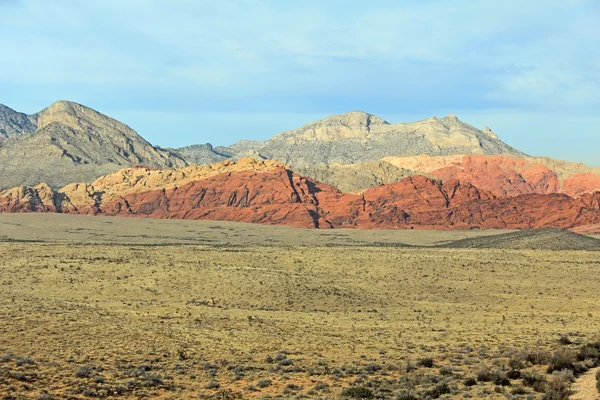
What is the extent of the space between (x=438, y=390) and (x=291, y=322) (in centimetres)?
1842

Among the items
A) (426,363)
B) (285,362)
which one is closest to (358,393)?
(426,363)

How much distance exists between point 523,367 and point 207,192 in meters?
151

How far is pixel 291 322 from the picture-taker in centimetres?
3884

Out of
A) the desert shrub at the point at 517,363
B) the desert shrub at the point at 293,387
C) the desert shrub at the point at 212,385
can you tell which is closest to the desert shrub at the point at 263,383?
the desert shrub at the point at 293,387

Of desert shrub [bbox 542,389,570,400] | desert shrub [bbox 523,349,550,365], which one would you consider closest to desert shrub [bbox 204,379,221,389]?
desert shrub [bbox 542,389,570,400]

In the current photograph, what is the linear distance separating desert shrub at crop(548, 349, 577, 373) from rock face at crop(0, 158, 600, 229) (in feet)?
396

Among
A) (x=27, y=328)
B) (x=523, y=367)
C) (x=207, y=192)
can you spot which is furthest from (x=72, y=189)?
(x=523, y=367)

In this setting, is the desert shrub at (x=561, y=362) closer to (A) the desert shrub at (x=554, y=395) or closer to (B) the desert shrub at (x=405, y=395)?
(A) the desert shrub at (x=554, y=395)

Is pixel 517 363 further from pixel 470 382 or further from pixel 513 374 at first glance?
pixel 470 382

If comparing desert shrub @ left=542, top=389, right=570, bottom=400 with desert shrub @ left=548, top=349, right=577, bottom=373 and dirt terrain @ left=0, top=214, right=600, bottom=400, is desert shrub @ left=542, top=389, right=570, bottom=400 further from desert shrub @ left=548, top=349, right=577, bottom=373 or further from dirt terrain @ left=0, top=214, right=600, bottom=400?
desert shrub @ left=548, top=349, right=577, bottom=373

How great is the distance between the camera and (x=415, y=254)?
7562 cm

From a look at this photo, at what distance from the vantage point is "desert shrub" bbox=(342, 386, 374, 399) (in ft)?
68.6

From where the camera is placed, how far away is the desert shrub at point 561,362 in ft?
77.8

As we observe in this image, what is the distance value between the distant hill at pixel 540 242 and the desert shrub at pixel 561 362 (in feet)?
212
